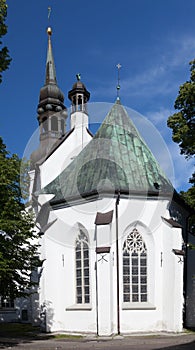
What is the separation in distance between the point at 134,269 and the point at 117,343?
164 inches

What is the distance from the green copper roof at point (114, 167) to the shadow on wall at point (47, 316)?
5440 mm

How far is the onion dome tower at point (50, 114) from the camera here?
103 feet

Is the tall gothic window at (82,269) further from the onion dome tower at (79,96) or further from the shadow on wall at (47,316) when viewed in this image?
the onion dome tower at (79,96)

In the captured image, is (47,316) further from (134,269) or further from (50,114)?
(50,114)

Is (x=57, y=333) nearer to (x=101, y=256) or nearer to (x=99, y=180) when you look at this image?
(x=101, y=256)

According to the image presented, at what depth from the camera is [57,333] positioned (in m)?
18.8

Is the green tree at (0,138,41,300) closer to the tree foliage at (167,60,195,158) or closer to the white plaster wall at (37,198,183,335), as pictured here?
the white plaster wall at (37,198,183,335)

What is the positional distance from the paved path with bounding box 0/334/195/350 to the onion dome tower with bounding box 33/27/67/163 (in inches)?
666

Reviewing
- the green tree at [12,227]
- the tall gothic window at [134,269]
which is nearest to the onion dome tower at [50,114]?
the tall gothic window at [134,269]

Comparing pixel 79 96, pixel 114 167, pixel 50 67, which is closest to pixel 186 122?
pixel 114 167

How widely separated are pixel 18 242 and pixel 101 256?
462 cm

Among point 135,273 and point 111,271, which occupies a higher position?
point 111,271

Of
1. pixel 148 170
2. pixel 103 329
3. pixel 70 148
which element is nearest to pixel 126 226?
pixel 148 170

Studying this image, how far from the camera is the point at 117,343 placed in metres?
15.4
